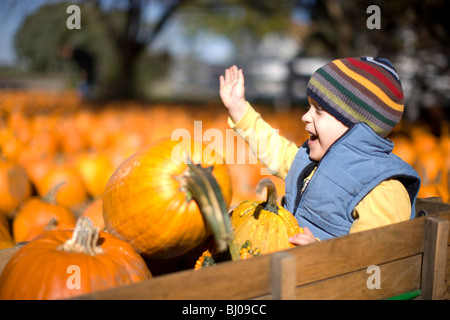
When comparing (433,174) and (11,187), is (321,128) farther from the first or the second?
(11,187)

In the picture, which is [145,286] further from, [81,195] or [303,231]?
[81,195]

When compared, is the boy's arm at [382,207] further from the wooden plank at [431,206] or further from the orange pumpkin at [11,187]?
the orange pumpkin at [11,187]

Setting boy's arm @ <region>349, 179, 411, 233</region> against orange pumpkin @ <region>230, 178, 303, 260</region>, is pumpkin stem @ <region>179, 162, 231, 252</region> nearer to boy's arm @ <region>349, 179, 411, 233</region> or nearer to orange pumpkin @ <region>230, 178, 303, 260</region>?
orange pumpkin @ <region>230, 178, 303, 260</region>

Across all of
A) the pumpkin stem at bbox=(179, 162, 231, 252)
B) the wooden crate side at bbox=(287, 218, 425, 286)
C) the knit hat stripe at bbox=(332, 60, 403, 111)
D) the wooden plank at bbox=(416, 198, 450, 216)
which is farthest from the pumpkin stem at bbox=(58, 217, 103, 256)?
the wooden plank at bbox=(416, 198, 450, 216)

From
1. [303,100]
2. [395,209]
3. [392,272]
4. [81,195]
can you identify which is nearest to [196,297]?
[392,272]

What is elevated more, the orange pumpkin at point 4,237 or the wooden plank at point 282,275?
the wooden plank at point 282,275

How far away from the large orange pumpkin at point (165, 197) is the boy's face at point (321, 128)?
2.06 ft

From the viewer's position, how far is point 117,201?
1913 mm

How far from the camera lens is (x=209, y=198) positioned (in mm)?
1645

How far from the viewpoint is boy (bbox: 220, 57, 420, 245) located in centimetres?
206

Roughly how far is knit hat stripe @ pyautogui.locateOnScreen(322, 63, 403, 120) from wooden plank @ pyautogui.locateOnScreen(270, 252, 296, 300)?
3.35ft

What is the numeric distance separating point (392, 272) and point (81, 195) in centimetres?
330

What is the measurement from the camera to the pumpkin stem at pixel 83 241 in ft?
5.56

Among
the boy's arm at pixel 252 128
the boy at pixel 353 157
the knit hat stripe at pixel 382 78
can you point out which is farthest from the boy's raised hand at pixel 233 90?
the knit hat stripe at pixel 382 78
